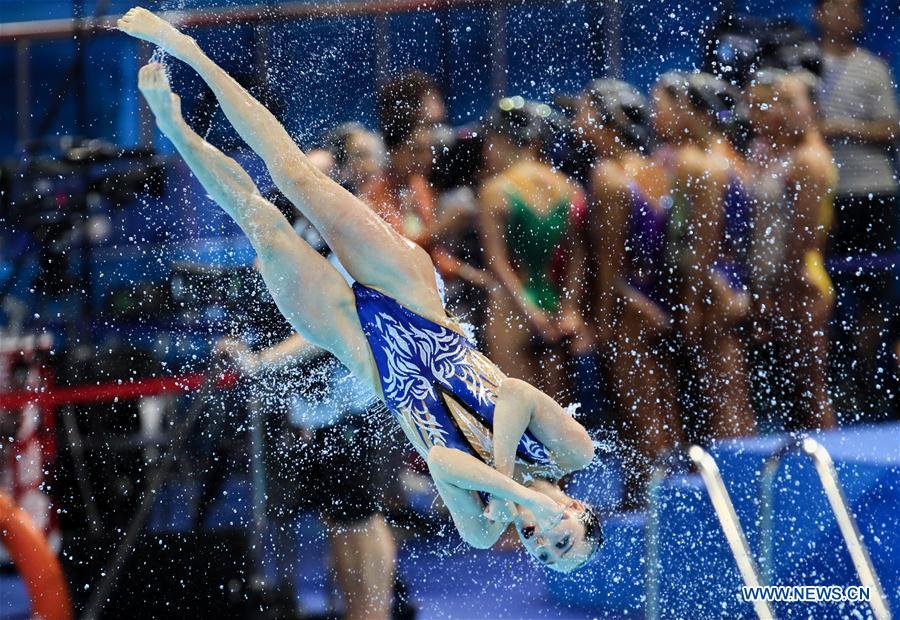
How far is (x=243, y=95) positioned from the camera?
258cm

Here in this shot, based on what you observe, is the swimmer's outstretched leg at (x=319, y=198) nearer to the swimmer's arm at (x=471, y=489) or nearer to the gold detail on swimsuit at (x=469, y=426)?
the gold detail on swimsuit at (x=469, y=426)

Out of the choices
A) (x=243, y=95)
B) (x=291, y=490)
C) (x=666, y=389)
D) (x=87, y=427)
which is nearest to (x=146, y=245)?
(x=87, y=427)

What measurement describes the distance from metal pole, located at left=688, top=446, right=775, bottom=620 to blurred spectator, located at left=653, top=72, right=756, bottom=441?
63 cm

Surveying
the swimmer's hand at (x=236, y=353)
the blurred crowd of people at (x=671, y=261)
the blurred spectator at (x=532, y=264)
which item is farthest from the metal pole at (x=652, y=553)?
the swimmer's hand at (x=236, y=353)

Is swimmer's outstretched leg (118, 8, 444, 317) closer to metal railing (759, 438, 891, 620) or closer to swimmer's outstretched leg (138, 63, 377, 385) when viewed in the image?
swimmer's outstretched leg (138, 63, 377, 385)

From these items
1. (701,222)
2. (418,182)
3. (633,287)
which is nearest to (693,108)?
(701,222)

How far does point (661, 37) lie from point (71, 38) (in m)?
2.41

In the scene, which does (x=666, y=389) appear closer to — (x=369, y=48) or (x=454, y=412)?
(x=454, y=412)

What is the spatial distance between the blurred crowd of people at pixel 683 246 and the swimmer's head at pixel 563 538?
4.73ft

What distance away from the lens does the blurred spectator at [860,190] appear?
394 centimetres

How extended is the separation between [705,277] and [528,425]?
167 centimetres

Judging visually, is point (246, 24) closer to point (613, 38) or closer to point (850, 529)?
point (613, 38)

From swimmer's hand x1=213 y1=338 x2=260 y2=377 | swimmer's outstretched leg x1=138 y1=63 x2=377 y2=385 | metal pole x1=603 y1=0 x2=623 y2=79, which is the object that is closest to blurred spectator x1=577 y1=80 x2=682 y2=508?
metal pole x1=603 y1=0 x2=623 y2=79

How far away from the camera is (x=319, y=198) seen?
104 inches
